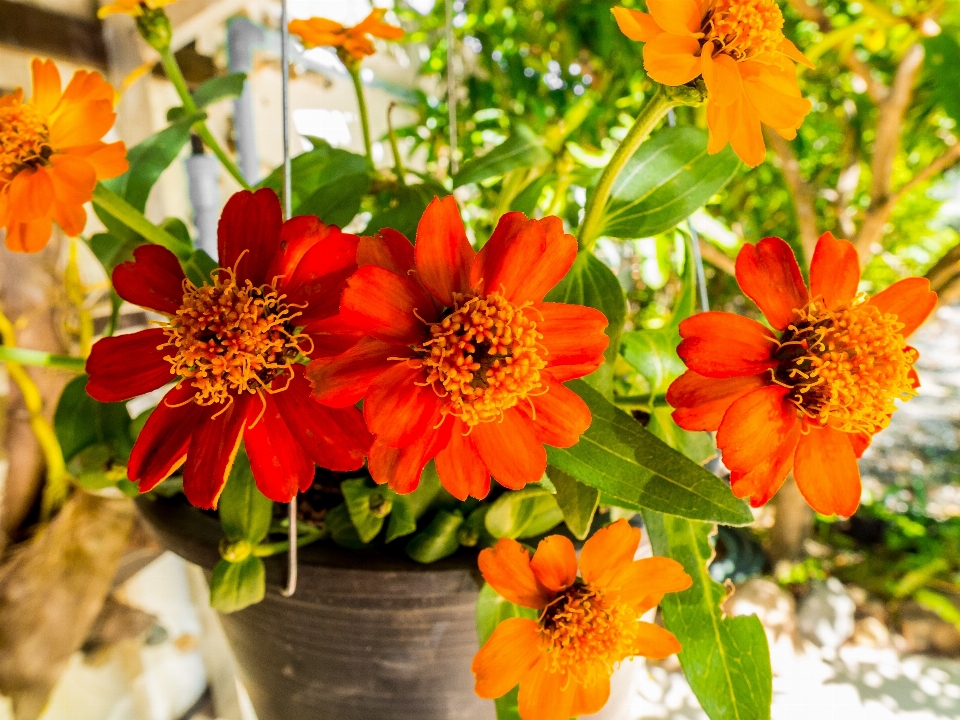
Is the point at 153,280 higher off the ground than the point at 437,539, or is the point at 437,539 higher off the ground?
the point at 153,280

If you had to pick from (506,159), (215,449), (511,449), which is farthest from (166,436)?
(506,159)

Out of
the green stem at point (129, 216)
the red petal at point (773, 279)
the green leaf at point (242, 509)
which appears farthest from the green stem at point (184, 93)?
the red petal at point (773, 279)

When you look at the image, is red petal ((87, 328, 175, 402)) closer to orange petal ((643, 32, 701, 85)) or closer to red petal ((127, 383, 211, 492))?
A: red petal ((127, 383, 211, 492))

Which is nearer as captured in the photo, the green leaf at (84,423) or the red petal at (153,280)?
the red petal at (153,280)

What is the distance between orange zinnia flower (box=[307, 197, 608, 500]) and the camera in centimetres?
20

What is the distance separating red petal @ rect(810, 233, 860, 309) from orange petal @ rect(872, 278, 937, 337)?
0.07ft

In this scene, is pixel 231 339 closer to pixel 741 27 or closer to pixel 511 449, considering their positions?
pixel 511 449

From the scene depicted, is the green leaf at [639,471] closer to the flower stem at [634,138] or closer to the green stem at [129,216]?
the flower stem at [634,138]

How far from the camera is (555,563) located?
27 cm

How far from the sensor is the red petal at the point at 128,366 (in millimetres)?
217

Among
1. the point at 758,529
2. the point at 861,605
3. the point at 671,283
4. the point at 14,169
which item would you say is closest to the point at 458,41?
the point at 671,283

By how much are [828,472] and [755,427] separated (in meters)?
0.04

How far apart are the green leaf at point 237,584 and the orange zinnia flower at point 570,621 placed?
12 cm

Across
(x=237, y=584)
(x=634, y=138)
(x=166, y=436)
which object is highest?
(x=634, y=138)
